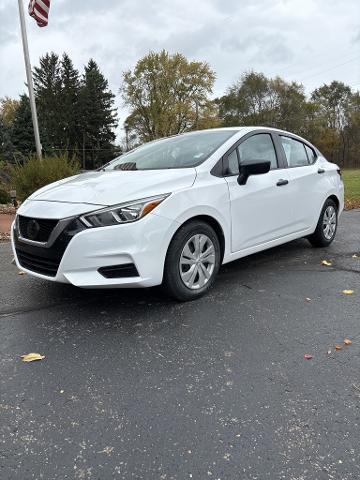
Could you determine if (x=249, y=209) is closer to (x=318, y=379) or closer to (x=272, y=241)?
(x=272, y=241)

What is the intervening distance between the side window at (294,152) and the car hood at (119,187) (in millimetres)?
1687

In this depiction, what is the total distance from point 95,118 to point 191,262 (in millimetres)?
56321

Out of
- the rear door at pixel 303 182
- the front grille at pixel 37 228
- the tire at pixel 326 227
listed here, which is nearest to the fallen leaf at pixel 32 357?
the front grille at pixel 37 228

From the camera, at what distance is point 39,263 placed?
3.36 m

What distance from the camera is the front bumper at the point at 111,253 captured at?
308 centimetres

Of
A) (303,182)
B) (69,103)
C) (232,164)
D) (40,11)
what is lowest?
(303,182)

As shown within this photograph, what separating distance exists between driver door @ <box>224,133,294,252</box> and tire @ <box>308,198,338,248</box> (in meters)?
0.82

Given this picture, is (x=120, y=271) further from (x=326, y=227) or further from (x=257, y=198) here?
(x=326, y=227)

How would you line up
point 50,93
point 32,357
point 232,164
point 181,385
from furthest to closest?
point 50,93 → point 232,164 → point 32,357 → point 181,385

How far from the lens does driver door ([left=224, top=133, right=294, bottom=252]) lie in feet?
12.9

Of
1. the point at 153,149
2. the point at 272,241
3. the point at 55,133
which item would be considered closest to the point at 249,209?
the point at 272,241

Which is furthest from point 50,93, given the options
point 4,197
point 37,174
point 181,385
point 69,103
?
point 181,385

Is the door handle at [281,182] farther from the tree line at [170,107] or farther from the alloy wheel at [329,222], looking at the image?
the tree line at [170,107]

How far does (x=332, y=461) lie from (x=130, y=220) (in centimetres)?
201
